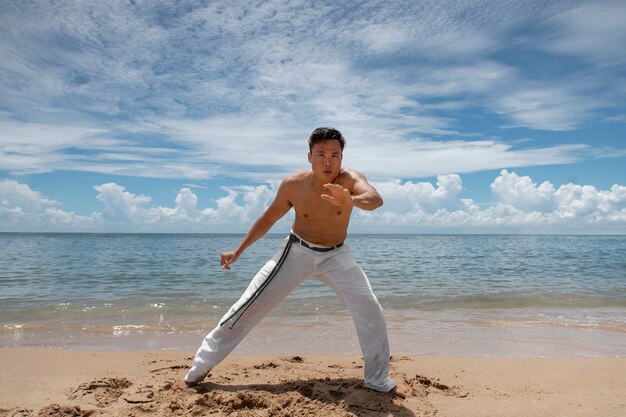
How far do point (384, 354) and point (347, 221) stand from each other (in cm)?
113

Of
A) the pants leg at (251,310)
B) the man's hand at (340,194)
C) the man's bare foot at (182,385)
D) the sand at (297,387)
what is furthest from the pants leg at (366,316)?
the man's bare foot at (182,385)

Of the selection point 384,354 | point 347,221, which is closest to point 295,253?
point 347,221

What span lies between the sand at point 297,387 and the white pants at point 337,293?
224 millimetres

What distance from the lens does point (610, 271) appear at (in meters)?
18.5

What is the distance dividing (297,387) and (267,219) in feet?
4.84

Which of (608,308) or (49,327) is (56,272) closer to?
(49,327)

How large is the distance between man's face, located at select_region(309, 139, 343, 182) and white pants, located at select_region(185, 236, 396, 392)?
2.09ft

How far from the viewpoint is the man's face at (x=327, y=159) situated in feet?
12.1

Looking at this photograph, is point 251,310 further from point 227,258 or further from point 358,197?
point 358,197

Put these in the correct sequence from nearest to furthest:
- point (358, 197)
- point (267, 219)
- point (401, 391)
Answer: point (358, 197) → point (401, 391) → point (267, 219)

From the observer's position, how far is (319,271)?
3.89 m

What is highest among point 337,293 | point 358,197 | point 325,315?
point 358,197

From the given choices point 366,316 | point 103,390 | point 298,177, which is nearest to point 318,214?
point 298,177

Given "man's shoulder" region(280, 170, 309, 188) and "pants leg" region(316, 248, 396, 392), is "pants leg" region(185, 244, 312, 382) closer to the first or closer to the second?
"pants leg" region(316, 248, 396, 392)
